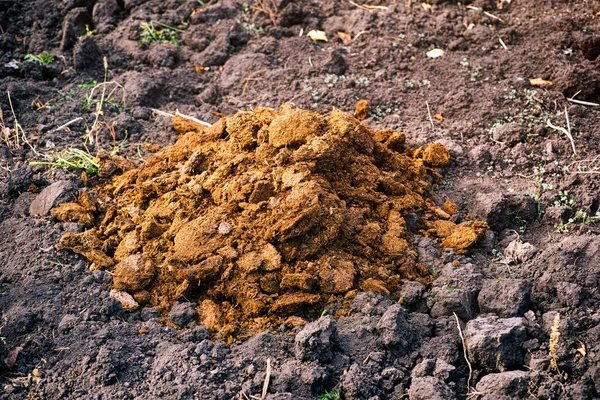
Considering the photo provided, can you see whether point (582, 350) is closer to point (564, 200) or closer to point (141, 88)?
point (564, 200)

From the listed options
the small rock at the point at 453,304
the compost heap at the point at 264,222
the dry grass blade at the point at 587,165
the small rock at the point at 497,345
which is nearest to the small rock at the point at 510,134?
the dry grass blade at the point at 587,165

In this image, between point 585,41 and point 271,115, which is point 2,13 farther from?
point 585,41

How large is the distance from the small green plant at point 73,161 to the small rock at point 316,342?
181 centimetres

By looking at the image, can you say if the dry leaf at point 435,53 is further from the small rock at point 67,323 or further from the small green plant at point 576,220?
the small rock at point 67,323

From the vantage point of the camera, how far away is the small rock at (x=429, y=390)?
9.73 ft

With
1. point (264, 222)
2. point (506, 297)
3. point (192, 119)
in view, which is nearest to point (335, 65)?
point (192, 119)

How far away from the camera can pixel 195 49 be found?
18.1 ft

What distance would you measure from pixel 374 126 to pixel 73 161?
6.37 ft

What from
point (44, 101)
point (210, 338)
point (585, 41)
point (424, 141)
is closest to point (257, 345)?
point (210, 338)

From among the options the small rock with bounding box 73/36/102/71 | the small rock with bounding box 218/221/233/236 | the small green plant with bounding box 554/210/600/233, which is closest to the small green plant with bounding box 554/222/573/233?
the small green plant with bounding box 554/210/600/233

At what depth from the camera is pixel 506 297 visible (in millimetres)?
3352

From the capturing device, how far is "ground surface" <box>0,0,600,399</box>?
3119 mm

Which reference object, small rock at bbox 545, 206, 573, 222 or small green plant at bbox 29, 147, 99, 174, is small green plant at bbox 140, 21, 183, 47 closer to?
small green plant at bbox 29, 147, 99, 174

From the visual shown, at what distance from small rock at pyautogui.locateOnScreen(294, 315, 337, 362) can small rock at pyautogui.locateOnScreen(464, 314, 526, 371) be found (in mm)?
633
